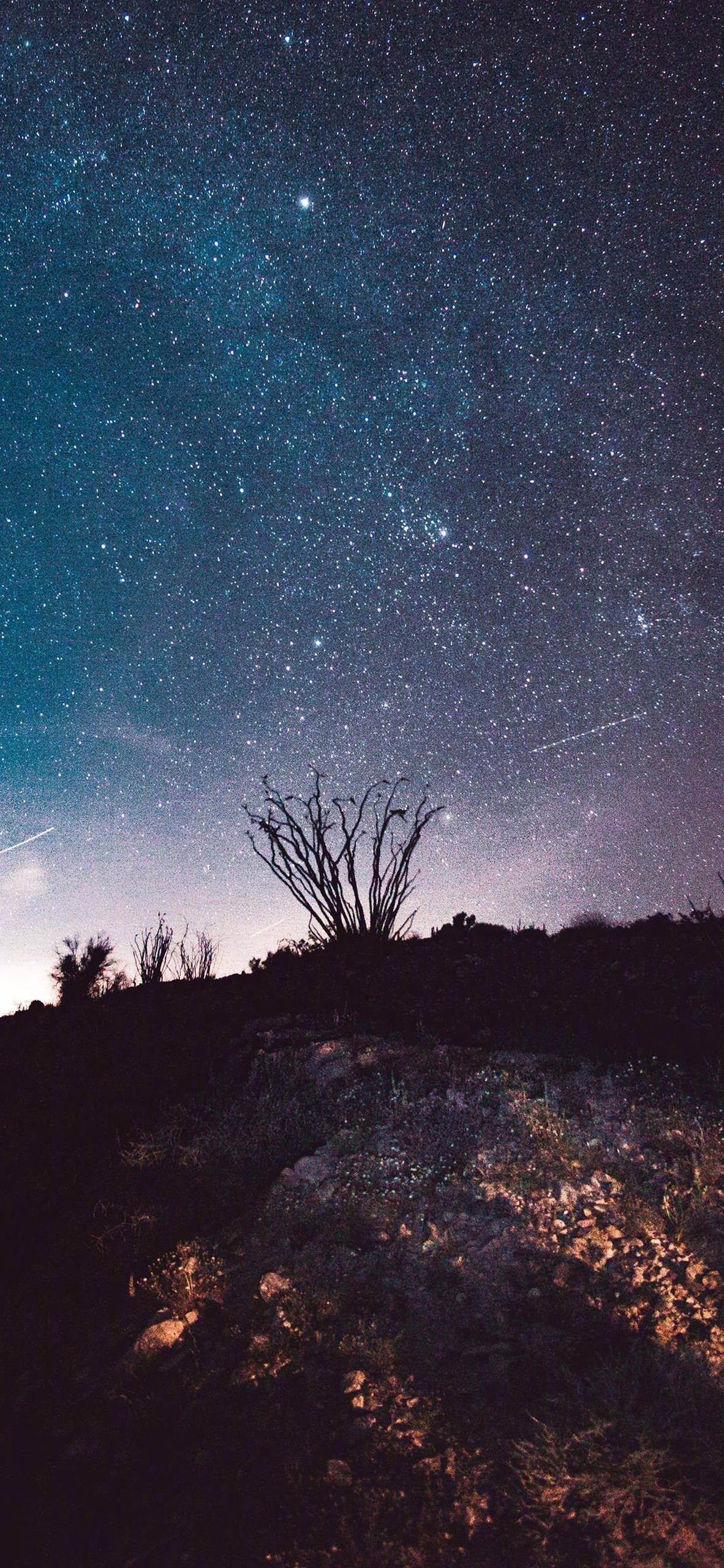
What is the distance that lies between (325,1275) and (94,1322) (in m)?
1.07

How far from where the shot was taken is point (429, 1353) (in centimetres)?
280

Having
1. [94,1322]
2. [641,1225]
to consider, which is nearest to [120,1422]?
[94,1322]

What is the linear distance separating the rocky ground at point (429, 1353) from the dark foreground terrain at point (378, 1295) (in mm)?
11

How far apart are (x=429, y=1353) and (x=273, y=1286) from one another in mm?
787

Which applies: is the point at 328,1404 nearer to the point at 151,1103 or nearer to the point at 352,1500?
the point at 352,1500

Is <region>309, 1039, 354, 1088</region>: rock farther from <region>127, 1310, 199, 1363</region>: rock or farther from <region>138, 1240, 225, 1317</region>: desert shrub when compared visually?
<region>127, 1310, 199, 1363</region>: rock

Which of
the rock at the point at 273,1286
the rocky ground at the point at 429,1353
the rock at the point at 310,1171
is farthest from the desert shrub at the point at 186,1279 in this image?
the rock at the point at 310,1171

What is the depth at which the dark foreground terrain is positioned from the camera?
7.25 ft

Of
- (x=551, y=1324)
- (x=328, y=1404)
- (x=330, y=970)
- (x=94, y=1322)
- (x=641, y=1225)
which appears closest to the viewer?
(x=328, y=1404)

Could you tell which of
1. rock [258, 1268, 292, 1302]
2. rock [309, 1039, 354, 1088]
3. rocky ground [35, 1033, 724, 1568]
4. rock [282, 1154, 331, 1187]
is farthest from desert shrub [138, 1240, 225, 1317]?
rock [309, 1039, 354, 1088]

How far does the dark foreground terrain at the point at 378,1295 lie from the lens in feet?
7.25

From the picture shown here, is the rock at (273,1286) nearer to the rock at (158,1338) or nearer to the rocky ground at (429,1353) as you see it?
the rocky ground at (429,1353)

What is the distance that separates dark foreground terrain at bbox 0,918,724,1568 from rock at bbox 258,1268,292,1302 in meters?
0.02

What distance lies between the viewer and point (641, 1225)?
11.4 feet
